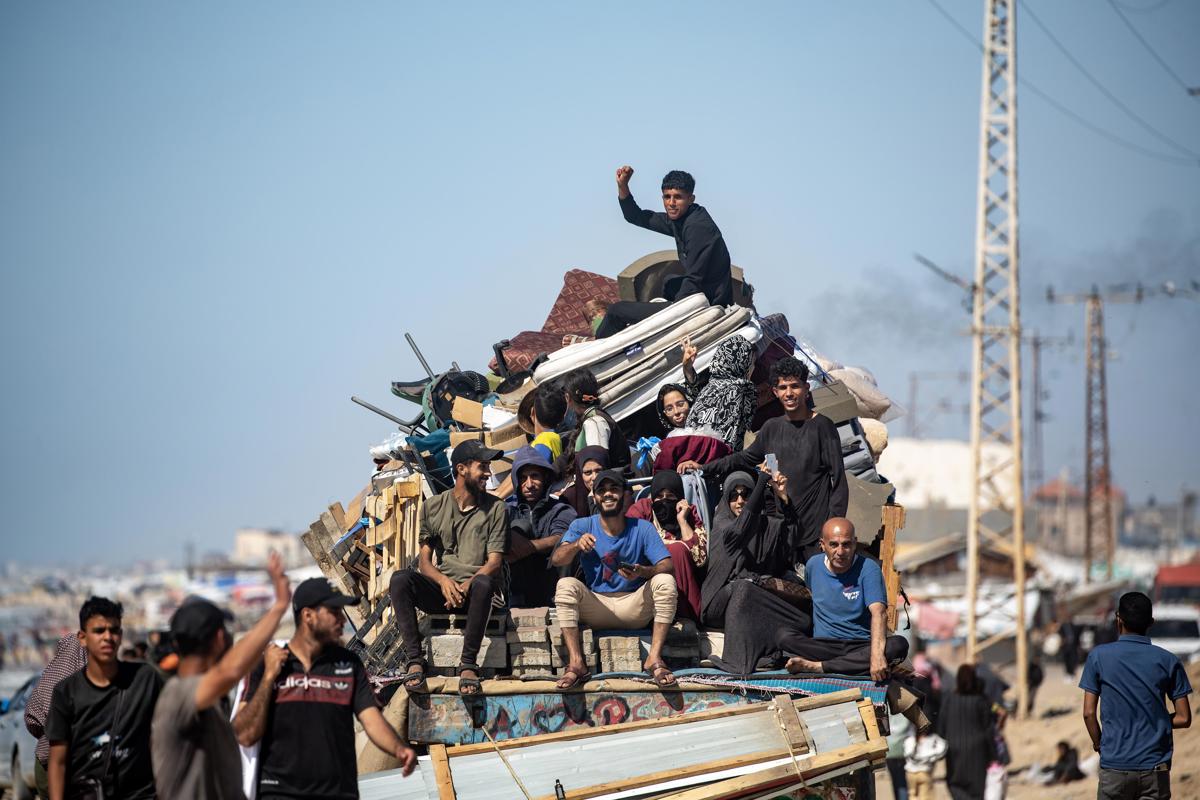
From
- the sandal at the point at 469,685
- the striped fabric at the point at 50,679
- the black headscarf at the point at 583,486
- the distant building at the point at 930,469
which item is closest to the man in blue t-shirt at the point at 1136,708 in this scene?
the sandal at the point at 469,685

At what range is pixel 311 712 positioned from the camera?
5.81 m

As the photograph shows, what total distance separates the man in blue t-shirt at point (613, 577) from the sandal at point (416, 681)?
839 mm

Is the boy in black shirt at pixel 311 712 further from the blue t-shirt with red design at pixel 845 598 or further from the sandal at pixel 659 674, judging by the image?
the blue t-shirt with red design at pixel 845 598

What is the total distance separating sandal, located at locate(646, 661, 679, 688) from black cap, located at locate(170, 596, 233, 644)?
3.52 m

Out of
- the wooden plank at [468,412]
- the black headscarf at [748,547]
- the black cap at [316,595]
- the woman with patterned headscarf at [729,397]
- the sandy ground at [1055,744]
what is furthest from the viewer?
the sandy ground at [1055,744]

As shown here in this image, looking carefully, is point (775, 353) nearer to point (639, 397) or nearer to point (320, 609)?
point (639, 397)

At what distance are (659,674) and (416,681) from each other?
1.42m

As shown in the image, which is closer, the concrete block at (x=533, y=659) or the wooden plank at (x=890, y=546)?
the concrete block at (x=533, y=659)

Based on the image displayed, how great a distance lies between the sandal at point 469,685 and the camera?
8367mm

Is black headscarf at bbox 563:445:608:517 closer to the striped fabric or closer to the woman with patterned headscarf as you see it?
the woman with patterned headscarf

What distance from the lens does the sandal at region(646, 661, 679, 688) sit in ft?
27.5

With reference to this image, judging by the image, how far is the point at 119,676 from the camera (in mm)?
6562

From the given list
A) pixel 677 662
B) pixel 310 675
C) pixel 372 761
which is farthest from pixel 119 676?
pixel 677 662

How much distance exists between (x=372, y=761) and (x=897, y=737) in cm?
742
